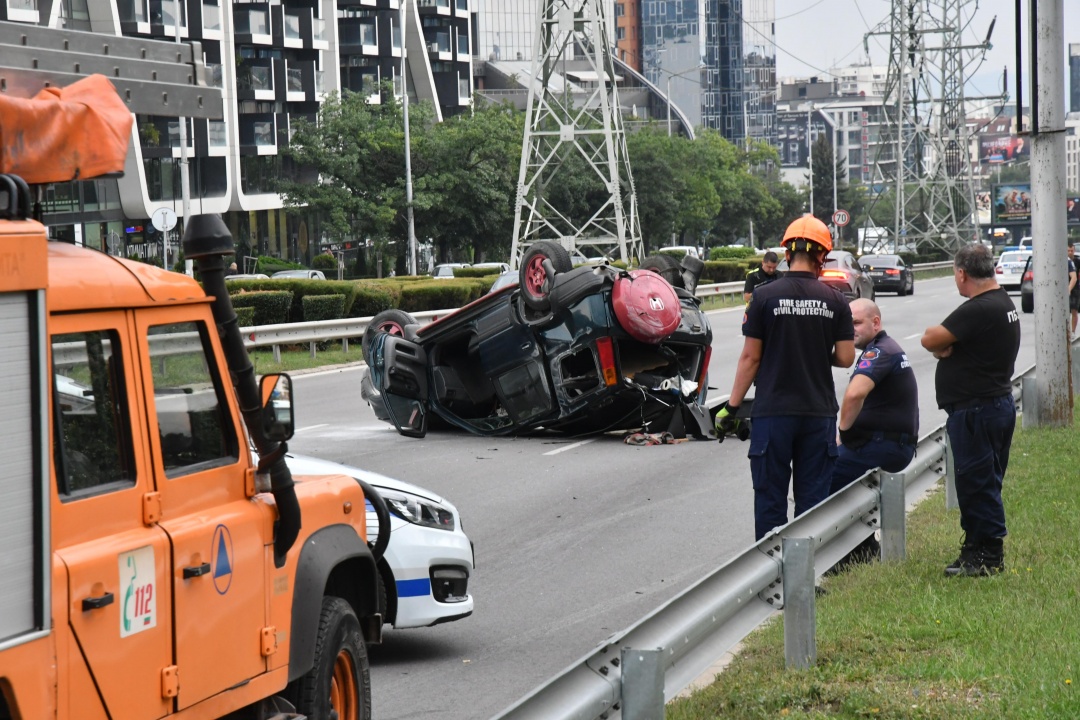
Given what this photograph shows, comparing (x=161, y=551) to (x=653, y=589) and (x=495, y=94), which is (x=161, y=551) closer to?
(x=653, y=589)

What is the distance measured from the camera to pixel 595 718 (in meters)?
4.09

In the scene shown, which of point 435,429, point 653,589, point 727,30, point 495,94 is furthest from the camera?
point 727,30

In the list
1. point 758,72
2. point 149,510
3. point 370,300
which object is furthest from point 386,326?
point 758,72

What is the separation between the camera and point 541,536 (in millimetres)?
10461

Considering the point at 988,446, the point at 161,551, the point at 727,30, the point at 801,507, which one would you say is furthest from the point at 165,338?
the point at 727,30

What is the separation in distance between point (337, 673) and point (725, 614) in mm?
1406

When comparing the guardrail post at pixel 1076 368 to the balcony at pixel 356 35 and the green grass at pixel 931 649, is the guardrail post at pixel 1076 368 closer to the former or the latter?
the green grass at pixel 931 649

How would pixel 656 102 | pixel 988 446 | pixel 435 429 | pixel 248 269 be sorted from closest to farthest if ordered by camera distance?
1. pixel 988 446
2. pixel 435 429
3. pixel 248 269
4. pixel 656 102

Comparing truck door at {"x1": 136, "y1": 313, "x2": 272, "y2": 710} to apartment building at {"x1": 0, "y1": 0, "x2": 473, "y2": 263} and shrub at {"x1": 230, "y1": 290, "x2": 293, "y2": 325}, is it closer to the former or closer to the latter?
shrub at {"x1": 230, "y1": 290, "x2": 293, "y2": 325}

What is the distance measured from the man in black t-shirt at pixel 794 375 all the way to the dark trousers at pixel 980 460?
69cm

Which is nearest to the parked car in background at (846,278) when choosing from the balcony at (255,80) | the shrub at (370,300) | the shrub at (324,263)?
the shrub at (370,300)

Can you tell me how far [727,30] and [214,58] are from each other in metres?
130

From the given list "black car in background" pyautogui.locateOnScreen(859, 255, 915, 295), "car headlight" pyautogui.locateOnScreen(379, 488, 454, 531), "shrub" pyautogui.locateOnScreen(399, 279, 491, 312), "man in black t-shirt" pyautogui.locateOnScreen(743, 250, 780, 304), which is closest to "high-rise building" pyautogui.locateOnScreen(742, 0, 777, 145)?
"black car in background" pyautogui.locateOnScreen(859, 255, 915, 295)

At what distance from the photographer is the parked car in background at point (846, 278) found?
27023mm
